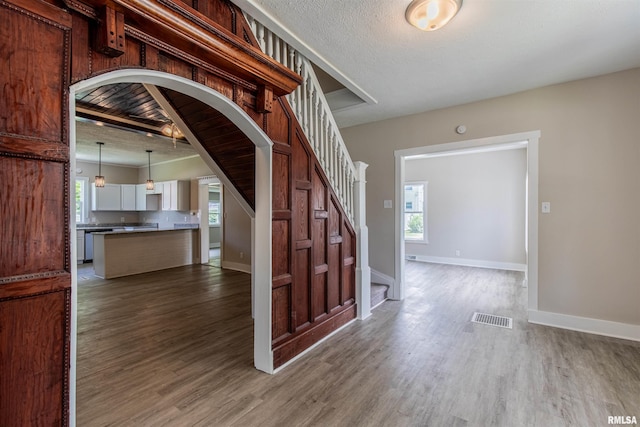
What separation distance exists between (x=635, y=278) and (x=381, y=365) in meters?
2.69

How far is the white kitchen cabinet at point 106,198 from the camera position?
299 inches

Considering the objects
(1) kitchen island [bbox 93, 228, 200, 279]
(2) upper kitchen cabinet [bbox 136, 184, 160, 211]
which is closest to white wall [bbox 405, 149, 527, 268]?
(1) kitchen island [bbox 93, 228, 200, 279]

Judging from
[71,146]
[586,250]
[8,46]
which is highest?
[8,46]

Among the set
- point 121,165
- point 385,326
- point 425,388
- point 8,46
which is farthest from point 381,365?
point 121,165

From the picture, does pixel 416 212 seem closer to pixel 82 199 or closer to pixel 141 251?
pixel 141 251

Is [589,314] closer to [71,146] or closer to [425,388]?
[425,388]

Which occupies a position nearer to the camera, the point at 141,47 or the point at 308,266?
the point at 141,47

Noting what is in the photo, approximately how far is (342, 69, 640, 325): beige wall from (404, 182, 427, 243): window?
367cm

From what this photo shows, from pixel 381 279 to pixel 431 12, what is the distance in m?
3.28

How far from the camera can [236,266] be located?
6.42 metres

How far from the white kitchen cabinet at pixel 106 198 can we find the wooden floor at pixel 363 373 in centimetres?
501

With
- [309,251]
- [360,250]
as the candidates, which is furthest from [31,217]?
[360,250]

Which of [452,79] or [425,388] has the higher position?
[452,79]

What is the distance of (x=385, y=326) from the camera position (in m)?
3.24
